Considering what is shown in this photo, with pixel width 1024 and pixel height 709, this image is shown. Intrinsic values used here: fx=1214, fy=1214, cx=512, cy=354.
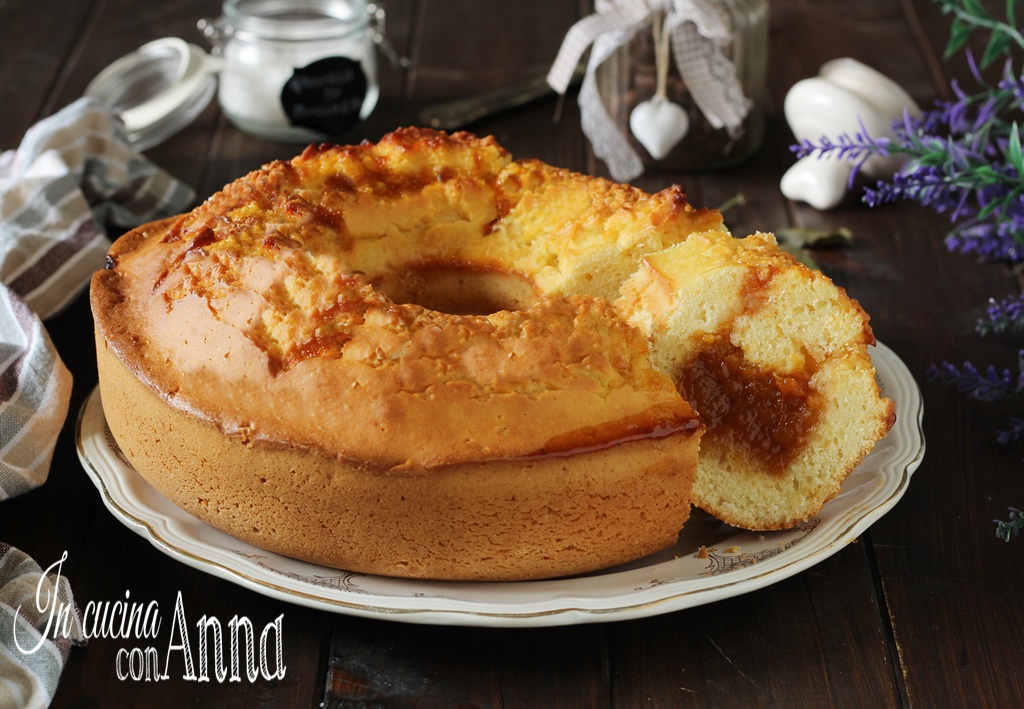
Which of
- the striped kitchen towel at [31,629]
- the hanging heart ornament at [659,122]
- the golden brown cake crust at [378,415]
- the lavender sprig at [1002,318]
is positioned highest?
the golden brown cake crust at [378,415]

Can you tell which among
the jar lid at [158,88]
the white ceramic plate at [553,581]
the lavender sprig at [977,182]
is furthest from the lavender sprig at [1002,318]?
the jar lid at [158,88]

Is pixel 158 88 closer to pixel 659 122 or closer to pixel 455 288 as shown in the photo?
pixel 659 122

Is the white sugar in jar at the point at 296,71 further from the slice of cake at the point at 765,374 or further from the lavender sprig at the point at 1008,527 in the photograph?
the lavender sprig at the point at 1008,527

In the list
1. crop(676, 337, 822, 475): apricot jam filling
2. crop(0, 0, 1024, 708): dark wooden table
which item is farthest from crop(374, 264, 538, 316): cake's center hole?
crop(0, 0, 1024, 708): dark wooden table

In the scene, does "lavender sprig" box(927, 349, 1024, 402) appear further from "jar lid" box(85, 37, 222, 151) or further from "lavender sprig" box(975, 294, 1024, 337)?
"jar lid" box(85, 37, 222, 151)

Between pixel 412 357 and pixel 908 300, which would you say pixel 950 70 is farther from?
pixel 412 357

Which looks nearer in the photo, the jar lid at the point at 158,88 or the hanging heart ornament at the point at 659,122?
the hanging heart ornament at the point at 659,122
